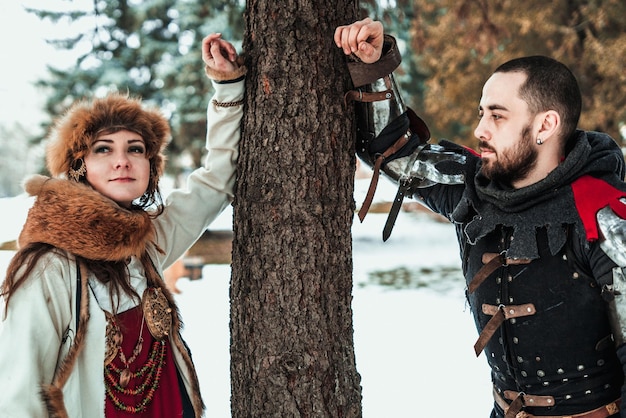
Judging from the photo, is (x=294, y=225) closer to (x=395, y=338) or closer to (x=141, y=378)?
(x=141, y=378)

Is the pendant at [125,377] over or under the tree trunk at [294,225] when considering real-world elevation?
under

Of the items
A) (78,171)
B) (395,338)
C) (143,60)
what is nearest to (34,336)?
(78,171)

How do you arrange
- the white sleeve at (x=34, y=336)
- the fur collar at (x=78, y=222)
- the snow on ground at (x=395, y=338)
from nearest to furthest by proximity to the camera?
1. the white sleeve at (x=34, y=336)
2. the fur collar at (x=78, y=222)
3. the snow on ground at (x=395, y=338)

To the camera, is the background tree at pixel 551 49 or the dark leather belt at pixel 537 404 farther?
the background tree at pixel 551 49

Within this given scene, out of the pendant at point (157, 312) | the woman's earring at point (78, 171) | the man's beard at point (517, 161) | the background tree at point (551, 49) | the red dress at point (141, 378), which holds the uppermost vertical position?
the background tree at point (551, 49)

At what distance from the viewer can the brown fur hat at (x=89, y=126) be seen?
1.96 m

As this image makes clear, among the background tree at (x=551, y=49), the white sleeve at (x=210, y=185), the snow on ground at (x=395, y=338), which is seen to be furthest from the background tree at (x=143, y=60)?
the white sleeve at (x=210, y=185)

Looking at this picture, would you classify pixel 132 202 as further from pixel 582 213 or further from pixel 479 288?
pixel 582 213

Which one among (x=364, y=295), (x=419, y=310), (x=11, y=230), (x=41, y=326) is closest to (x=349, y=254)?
(x=41, y=326)

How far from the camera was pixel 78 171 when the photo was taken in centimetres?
197

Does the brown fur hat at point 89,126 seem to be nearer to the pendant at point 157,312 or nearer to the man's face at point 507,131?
the pendant at point 157,312

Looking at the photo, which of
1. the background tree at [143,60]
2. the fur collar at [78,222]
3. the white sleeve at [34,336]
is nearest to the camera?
the white sleeve at [34,336]

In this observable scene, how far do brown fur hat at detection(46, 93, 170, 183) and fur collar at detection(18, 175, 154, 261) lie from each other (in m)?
0.11

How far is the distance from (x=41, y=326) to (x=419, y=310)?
5.89 metres
